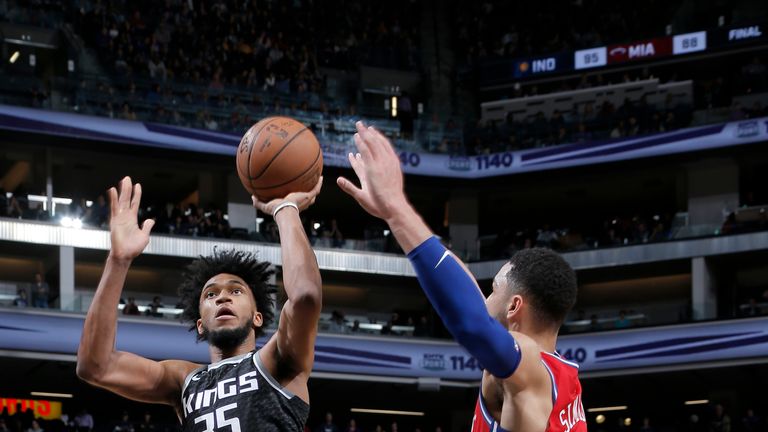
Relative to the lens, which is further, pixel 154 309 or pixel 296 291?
pixel 154 309

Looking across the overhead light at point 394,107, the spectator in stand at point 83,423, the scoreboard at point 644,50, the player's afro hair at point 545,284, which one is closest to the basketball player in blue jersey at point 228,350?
the player's afro hair at point 545,284

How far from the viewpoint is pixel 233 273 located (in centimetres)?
645

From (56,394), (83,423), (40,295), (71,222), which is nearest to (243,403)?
(83,423)

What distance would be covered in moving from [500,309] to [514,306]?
0.07 meters

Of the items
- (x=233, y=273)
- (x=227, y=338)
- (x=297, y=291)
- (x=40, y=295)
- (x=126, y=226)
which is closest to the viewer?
(x=297, y=291)

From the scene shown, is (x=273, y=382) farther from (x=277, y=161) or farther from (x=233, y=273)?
(x=277, y=161)

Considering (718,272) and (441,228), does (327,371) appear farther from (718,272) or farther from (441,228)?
(718,272)

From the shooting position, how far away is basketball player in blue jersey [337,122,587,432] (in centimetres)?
438

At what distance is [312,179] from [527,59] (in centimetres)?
3253

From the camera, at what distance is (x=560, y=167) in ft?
114

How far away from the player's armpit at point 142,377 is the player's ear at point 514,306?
1.86 metres

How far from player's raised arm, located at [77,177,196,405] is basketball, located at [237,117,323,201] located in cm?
61

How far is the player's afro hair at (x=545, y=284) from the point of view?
514 cm

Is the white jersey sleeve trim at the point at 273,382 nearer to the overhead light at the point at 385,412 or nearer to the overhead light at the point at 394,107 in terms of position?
the overhead light at the point at 394,107
